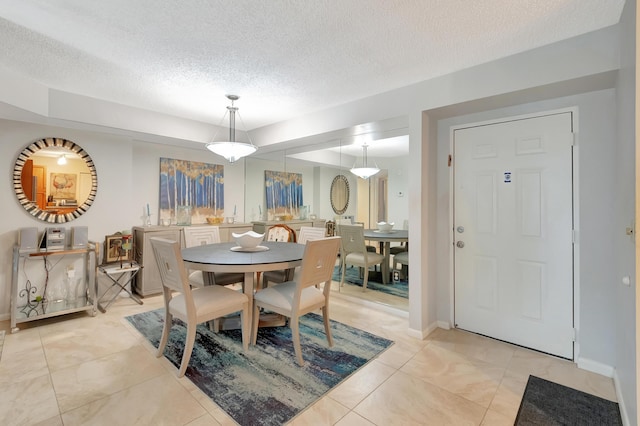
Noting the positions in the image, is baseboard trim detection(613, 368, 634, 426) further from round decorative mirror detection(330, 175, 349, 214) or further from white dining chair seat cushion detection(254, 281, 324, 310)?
round decorative mirror detection(330, 175, 349, 214)

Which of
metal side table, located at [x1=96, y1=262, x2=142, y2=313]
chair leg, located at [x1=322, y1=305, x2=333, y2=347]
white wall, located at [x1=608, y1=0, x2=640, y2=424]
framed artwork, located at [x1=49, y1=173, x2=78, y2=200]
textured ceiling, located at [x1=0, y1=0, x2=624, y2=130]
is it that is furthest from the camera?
metal side table, located at [x1=96, y1=262, x2=142, y2=313]

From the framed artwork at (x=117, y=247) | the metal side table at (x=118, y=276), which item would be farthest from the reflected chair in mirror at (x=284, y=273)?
the framed artwork at (x=117, y=247)

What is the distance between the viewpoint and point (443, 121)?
9.96ft

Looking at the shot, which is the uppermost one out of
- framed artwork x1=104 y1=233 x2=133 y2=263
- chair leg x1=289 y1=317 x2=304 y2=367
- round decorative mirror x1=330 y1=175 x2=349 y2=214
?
round decorative mirror x1=330 y1=175 x2=349 y2=214

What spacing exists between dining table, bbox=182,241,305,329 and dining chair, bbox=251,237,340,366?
0.20 meters

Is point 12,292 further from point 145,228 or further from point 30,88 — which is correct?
point 30,88

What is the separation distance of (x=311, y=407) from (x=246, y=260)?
3.87 feet

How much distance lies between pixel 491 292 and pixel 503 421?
1294 millimetres

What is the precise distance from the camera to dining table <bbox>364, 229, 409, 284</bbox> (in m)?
3.48

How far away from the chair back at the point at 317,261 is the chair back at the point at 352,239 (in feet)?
4.64

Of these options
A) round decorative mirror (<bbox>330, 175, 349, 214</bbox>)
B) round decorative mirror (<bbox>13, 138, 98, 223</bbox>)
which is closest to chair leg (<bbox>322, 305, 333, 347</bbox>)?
round decorative mirror (<bbox>330, 175, 349, 214</bbox>)

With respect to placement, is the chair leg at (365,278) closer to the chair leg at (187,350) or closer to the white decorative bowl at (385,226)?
the white decorative bowl at (385,226)

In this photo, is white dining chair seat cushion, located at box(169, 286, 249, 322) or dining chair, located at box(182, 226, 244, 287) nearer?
white dining chair seat cushion, located at box(169, 286, 249, 322)

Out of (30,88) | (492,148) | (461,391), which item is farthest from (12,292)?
(492,148)
